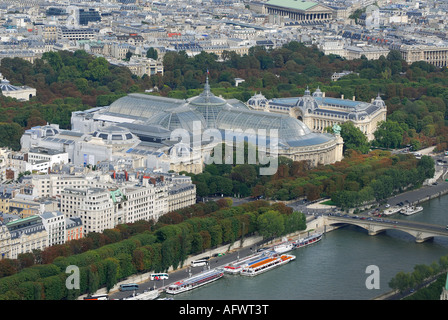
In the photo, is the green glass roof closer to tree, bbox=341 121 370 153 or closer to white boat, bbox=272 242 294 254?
tree, bbox=341 121 370 153

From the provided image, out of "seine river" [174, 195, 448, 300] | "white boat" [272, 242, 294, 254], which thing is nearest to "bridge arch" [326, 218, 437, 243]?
"seine river" [174, 195, 448, 300]

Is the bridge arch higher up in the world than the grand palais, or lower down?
lower down

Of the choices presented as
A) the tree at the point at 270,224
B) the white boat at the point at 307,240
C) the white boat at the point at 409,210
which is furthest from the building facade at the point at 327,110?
the tree at the point at 270,224

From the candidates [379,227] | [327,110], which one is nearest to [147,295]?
[379,227]

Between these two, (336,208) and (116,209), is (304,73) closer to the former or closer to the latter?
(336,208)

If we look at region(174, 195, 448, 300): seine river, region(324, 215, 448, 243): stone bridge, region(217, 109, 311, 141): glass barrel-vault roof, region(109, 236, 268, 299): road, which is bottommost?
region(174, 195, 448, 300): seine river

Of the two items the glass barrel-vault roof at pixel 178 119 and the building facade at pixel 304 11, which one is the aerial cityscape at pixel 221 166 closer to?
the glass barrel-vault roof at pixel 178 119

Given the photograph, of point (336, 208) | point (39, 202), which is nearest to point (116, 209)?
point (39, 202)
